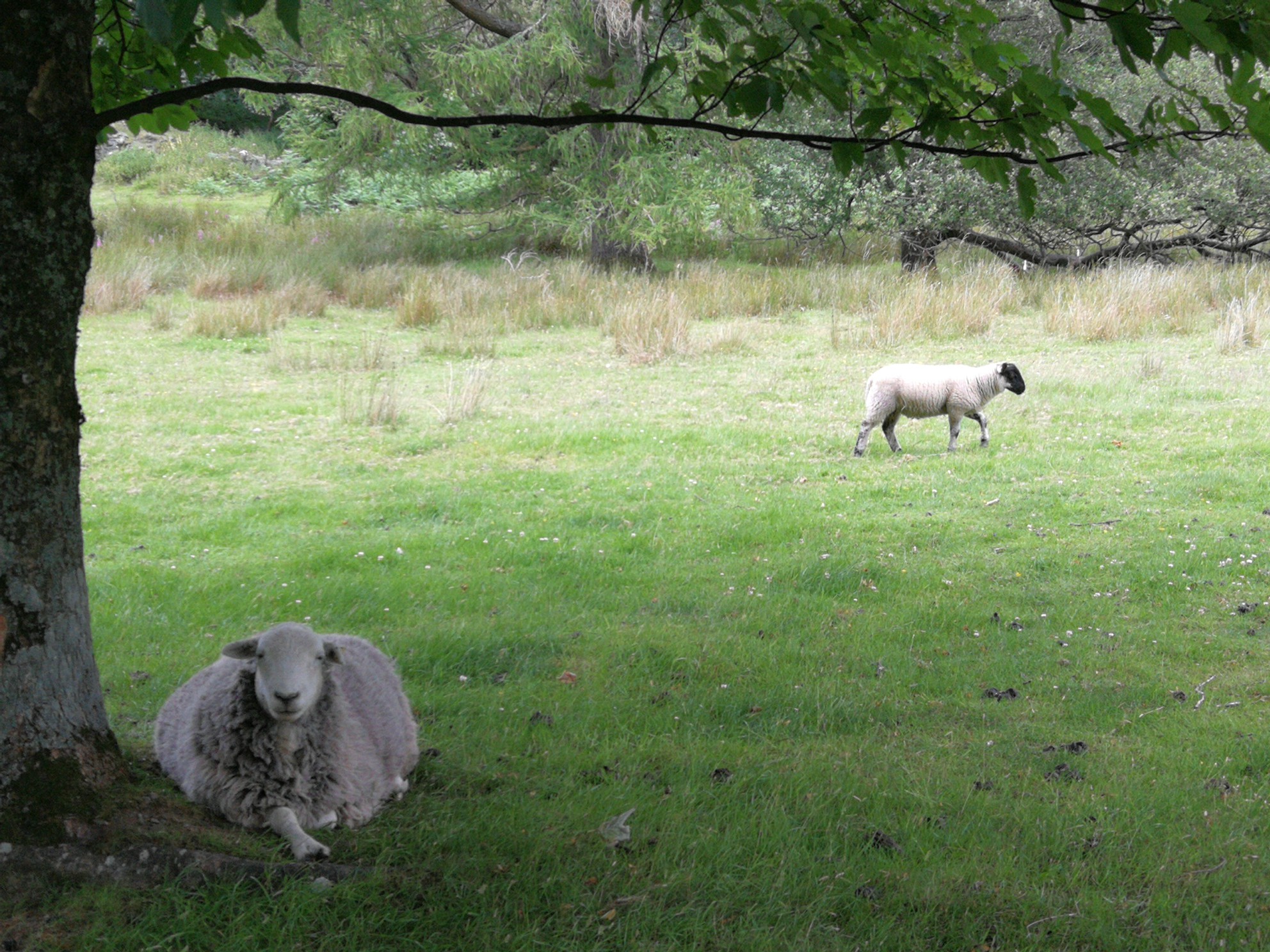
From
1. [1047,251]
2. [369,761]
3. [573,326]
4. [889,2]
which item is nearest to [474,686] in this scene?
[369,761]

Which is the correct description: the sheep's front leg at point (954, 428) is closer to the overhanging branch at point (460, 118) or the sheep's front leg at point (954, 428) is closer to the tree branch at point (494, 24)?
the overhanging branch at point (460, 118)

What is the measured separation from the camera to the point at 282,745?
3.90m

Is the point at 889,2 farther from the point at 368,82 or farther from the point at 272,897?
the point at 368,82

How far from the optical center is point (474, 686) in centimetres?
557

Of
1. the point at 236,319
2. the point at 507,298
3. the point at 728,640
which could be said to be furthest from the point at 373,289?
the point at 728,640

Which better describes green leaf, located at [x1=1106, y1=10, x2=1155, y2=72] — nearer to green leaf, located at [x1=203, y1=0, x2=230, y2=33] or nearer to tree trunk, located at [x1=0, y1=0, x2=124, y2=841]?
green leaf, located at [x1=203, y1=0, x2=230, y2=33]

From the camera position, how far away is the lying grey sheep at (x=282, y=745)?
379 cm

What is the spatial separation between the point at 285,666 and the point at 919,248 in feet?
74.3

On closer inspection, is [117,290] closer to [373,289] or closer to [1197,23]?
[373,289]

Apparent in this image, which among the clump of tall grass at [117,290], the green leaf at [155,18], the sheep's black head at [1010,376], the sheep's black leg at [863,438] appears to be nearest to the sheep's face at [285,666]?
the green leaf at [155,18]

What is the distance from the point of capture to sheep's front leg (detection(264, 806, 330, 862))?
359cm

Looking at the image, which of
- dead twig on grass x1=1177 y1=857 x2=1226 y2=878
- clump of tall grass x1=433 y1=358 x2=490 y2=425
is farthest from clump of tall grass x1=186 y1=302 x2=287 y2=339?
dead twig on grass x1=1177 y1=857 x2=1226 y2=878

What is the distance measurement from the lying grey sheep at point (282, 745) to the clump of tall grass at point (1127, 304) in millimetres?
15311

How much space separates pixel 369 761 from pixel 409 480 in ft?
19.3
